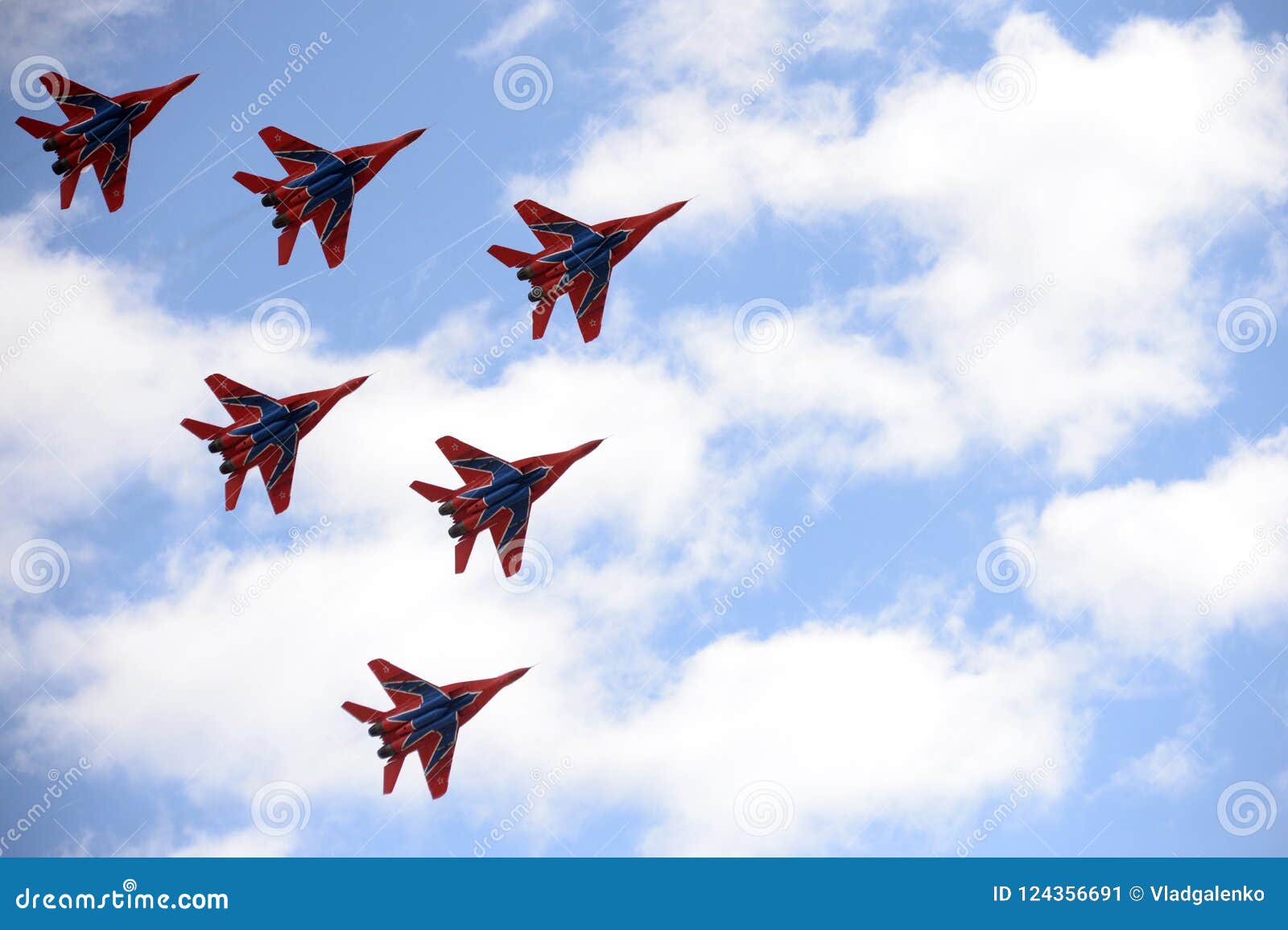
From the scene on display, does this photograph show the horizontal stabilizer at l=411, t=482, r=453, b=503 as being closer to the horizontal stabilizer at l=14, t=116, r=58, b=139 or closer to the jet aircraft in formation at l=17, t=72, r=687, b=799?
the jet aircraft in formation at l=17, t=72, r=687, b=799

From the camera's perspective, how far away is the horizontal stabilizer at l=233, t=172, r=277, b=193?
349 ft

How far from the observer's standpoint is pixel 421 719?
344 feet

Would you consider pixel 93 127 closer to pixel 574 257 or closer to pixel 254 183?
pixel 254 183

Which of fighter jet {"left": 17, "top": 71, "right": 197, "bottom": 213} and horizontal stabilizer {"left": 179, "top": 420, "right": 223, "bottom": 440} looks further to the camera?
fighter jet {"left": 17, "top": 71, "right": 197, "bottom": 213}

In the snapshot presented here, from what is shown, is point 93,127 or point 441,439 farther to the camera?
point 93,127

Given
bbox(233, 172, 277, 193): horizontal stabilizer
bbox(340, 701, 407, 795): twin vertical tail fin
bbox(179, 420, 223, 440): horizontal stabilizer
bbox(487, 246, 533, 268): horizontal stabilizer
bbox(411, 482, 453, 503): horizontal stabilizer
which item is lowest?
bbox(340, 701, 407, 795): twin vertical tail fin

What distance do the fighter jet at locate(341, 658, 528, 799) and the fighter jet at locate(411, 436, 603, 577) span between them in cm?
855

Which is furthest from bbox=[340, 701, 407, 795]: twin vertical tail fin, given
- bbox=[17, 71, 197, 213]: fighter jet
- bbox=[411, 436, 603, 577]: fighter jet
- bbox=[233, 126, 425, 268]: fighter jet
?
bbox=[17, 71, 197, 213]: fighter jet

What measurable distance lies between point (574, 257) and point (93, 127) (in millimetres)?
36277

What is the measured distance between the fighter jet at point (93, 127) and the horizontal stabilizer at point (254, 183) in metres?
9.34

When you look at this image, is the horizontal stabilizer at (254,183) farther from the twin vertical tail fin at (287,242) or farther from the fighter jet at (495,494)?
the fighter jet at (495,494)

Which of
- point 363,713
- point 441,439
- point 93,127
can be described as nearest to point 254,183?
point 93,127
